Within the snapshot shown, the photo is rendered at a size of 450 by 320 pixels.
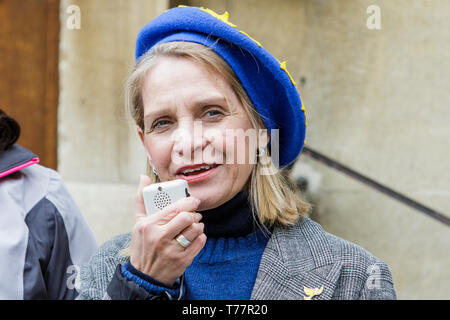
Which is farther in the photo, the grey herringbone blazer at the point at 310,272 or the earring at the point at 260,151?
the earring at the point at 260,151

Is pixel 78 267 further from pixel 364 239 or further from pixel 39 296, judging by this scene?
pixel 364 239

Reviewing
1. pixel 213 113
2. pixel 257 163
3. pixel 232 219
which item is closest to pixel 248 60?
pixel 213 113

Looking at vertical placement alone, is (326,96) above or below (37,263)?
above

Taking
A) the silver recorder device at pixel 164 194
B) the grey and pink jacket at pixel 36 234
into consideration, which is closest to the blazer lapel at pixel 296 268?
the silver recorder device at pixel 164 194

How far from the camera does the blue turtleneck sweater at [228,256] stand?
1.48m

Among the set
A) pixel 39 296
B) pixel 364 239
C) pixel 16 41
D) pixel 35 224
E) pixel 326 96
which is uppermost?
pixel 16 41

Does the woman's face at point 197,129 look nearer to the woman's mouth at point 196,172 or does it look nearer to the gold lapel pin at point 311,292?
the woman's mouth at point 196,172

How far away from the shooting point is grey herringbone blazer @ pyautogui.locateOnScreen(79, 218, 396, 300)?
141 cm

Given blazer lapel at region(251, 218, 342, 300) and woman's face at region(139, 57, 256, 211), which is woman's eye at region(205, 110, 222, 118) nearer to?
woman's face at region(139, 57, 256, 211)

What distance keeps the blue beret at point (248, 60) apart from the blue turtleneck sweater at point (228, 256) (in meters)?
0.28

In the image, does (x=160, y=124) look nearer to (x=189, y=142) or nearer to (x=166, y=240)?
(x=189, y=142)
